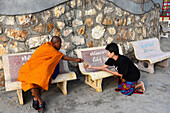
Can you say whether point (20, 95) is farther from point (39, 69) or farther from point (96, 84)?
point (96, 84)

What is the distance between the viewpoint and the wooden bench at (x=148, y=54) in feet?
13.3

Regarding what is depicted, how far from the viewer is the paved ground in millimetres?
2557

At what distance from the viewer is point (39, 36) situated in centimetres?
330

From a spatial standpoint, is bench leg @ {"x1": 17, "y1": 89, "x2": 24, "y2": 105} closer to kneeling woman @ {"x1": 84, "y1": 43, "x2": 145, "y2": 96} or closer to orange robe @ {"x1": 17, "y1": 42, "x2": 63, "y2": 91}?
orange robe @ {"x1": 17, "y1": 42, "x2": 63, "y2": 91}

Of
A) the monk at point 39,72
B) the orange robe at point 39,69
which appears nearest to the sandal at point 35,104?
the monk at point 39,72

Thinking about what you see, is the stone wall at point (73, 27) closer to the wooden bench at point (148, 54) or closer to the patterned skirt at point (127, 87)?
the wooden bench at point (148, 54)

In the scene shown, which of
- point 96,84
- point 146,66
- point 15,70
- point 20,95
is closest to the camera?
point 20,95

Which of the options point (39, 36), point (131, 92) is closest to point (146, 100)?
point (131, 92)

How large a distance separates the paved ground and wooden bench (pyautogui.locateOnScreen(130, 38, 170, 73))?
0.65 meters

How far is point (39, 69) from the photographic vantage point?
2559 mm

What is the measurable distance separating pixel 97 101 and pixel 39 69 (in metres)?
1.13

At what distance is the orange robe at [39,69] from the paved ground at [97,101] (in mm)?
433

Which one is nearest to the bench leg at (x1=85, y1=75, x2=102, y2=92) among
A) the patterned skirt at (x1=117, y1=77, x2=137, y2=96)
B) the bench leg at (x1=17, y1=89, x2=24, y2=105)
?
the patterned skirt at (x1=117, y1=77, x2=137, y2=96)

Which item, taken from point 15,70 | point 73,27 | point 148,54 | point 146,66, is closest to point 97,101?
point 15,70
